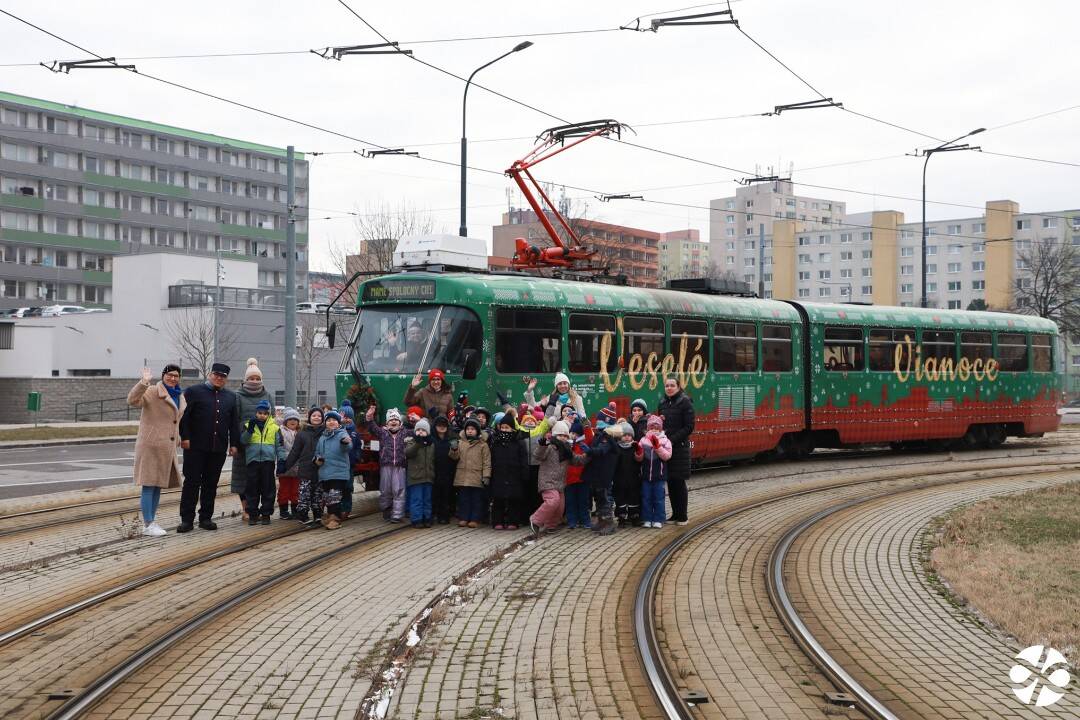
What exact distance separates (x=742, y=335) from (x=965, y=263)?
9001 cm

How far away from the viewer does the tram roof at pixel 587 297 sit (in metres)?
14.3

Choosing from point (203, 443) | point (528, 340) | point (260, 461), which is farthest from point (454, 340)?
point (203, 443)

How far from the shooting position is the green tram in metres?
14.3

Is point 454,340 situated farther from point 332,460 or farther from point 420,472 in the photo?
point 332,460

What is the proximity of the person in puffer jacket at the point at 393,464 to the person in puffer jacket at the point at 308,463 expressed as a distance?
2.48 ft

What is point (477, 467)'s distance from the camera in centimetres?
1228

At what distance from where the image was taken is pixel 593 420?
1584 cm

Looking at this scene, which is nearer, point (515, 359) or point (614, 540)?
point (614, 540)

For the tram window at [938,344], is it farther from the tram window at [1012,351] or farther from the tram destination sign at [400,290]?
the tram destination sign at [400,290]

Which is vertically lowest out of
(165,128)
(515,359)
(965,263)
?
(515,359)

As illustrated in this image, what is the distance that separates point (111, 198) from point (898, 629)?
284ft

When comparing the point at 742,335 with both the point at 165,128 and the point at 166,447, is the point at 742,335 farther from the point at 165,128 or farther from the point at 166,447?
the point at 165,128

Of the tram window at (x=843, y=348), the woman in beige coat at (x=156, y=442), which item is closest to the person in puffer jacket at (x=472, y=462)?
the woman in beige coat at (x=156, y=442)

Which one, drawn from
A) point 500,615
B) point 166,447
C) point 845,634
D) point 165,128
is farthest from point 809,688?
point 165,128
